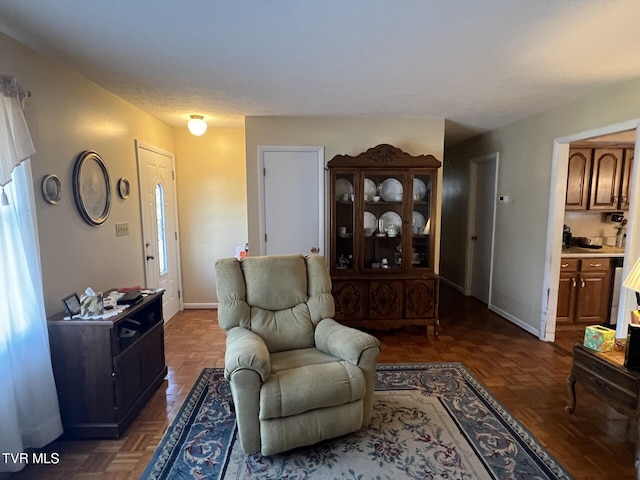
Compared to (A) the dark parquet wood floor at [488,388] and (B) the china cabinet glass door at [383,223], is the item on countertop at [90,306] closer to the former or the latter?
(A) the dark parquet wood floor at [488,388]

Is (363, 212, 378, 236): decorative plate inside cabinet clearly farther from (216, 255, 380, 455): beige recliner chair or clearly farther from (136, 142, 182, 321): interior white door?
(136, 142, 182, 321): interior white door

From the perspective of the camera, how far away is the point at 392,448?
197 cm

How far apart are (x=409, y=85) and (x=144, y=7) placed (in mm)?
1869

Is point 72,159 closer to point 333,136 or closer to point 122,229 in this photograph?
point 122,229

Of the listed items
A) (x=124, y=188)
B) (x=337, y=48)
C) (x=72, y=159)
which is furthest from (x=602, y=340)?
(x=124, y=188)

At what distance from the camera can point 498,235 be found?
437 cm

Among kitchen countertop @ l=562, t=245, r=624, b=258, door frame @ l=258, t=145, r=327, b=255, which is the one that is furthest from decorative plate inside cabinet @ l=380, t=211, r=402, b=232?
kitchen countertop @ l=562, t=245, r=624, b=258

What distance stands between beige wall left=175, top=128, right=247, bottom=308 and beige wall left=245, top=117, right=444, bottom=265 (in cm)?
72

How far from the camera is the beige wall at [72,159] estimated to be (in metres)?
2.09

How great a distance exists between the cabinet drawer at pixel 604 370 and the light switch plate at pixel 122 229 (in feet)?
11.9

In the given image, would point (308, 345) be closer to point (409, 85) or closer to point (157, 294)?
point (157, 294)

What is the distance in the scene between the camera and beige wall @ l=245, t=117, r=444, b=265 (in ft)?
12.2

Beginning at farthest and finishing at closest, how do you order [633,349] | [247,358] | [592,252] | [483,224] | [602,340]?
[483,224], [592,252], [602,340], [633,349], [247,358]

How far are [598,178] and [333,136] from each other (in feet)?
10.0
